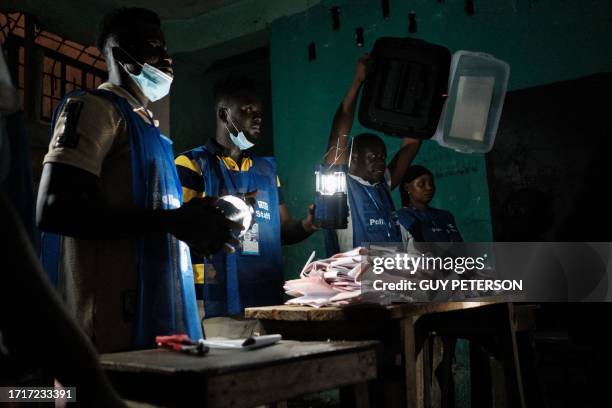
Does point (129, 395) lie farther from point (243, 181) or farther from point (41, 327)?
point (243, 181)

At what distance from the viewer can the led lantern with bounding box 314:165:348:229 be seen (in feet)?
8.48

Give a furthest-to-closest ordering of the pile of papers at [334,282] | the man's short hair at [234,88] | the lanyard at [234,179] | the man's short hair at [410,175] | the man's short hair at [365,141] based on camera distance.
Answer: the man's short hair at [410,175], the man's short hair at [365,141], the man's short hair at [234,88], the lanyard at [234,179], the pile of papers at [334,282]

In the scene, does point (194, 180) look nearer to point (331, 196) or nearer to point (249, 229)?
point (249, 229)

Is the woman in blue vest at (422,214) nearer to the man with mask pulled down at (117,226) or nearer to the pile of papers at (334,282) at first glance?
the pile of papers at (334,282)

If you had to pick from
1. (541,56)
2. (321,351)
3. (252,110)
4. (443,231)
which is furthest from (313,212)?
(541,56)

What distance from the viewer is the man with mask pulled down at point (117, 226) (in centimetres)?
155

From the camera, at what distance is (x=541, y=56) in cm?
422

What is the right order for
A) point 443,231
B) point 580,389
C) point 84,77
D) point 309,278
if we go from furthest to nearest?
point 84,77 < point 443,231 < point 580,389 < point 309,278

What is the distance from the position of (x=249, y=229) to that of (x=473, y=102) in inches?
103

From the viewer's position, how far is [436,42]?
463 cm

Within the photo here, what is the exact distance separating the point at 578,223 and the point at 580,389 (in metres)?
1.19

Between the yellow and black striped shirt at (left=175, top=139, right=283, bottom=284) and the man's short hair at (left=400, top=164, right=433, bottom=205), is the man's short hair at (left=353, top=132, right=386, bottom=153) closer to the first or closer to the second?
the man's short hair at (left=400, top=164, right=433, bottom=205)

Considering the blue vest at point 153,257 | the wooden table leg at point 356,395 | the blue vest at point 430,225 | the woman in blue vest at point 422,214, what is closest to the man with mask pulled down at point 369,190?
the woman in blue vest at point 422,214

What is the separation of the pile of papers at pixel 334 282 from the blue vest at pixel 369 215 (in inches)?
62.8
